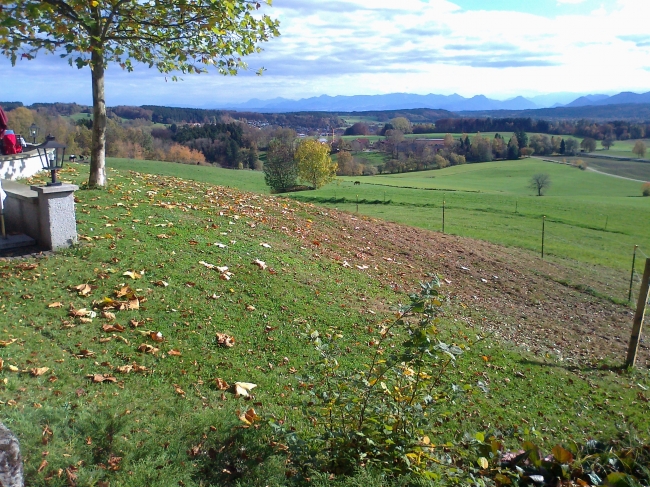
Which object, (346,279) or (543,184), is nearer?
(346,279)

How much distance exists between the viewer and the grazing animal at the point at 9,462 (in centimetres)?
270

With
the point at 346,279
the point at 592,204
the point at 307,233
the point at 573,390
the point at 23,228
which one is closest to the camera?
the point at 573,390

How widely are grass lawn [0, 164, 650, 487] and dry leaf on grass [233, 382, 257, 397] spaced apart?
0.33 ft

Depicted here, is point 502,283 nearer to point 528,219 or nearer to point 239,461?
point 239,461

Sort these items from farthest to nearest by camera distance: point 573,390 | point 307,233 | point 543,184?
point 543,184 < point 307,233 < point 573,390

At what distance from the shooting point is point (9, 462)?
273 cm

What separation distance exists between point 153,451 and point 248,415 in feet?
3.49

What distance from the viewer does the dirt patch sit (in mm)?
10352

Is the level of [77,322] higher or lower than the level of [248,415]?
higher

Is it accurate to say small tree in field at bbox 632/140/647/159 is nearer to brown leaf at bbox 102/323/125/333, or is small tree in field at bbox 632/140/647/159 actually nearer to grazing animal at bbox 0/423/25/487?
brown leaf at bbox 102/323/125/333

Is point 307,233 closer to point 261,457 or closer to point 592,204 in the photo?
point 261,457

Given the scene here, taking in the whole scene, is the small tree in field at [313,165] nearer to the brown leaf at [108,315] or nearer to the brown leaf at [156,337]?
the brown leaf at [108,315]

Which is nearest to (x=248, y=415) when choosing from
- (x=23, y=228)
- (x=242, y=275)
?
(x=242, y=275)

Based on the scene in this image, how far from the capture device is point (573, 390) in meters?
8.07
